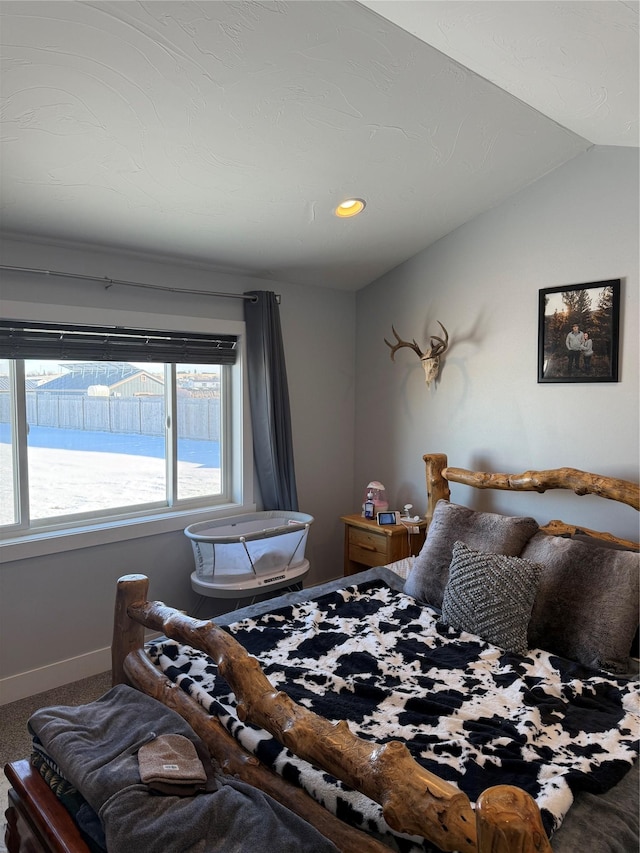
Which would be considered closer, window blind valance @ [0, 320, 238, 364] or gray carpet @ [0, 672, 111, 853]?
gray carpet @ [0, 672, 111, 853]

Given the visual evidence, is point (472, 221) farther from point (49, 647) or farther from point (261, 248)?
point (49, 647)

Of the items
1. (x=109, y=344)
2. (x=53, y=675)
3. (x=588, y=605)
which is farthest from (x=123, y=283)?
(x=588, y=605)

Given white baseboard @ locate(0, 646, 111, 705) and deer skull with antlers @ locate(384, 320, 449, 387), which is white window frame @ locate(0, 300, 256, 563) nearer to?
white baseboard @ locate(0, 646, 111, 705)

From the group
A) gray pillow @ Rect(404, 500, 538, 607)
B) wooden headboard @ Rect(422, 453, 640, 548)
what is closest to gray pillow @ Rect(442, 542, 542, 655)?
gray pillow @ Rect(404, 500, 538, 607)

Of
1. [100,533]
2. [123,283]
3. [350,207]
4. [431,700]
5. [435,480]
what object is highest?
[350,207]

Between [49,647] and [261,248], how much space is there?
240 centimetres

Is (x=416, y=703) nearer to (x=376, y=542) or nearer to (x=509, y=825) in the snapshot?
(x=509, y=825)

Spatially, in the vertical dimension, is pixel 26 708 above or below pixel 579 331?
below

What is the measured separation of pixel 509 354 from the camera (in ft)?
10.7

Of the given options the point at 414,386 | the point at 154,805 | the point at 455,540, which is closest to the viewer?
the point at 154,805

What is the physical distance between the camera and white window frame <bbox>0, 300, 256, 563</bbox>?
2816 mm

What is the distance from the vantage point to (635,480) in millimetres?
2709

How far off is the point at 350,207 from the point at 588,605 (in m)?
2.16

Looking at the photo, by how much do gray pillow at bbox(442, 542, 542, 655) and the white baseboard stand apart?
188 centimetres
